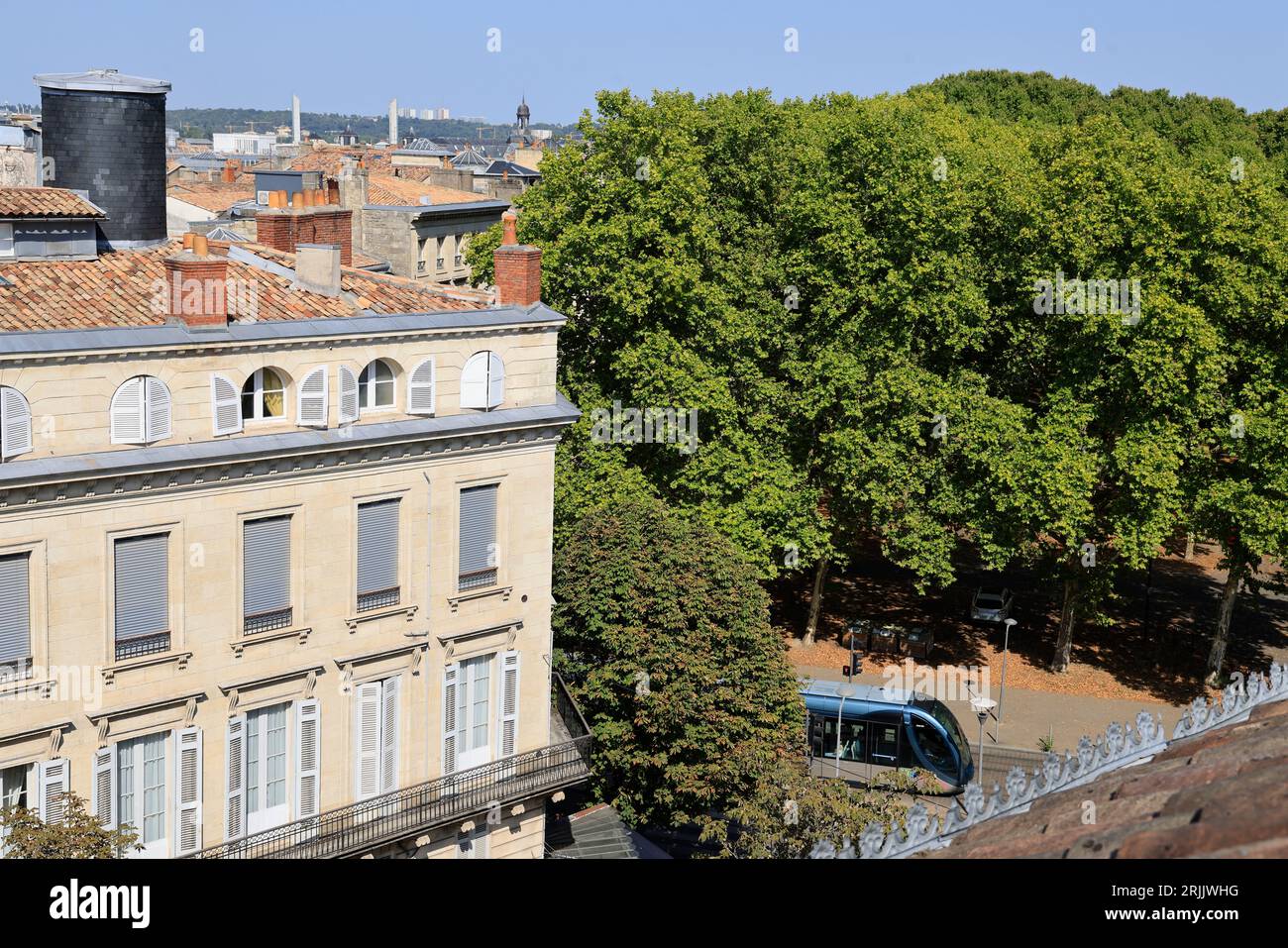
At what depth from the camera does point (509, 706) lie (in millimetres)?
36000

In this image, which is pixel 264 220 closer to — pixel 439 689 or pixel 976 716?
pixel 439 689

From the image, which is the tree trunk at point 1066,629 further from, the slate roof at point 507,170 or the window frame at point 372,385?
the slate roof at point 507,170

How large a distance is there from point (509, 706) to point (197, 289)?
1172cm

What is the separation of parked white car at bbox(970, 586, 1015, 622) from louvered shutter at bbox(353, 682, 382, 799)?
32975 mm

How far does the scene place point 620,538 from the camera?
4159 cm

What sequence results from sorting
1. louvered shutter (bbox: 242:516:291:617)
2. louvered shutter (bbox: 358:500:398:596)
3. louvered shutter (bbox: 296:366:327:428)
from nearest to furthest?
1. louvered shutter (bbox: 242:516:291:617)
2. louvered shutter (bbox: 296:366:327:428)
3. louvered shutter (bbox: 358:500:398:596)

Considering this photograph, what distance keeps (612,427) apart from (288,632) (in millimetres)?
20330

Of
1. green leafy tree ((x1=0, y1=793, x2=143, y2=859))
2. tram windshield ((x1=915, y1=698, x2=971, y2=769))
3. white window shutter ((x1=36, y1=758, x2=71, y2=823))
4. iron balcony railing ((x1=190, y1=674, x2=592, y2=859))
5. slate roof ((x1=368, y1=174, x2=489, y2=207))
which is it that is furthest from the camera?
slate roof ((x1=368, y1=174, x2=489, y2=207))

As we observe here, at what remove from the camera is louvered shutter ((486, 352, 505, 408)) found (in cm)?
3409

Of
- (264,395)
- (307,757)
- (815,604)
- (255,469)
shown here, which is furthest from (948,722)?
(264,395)

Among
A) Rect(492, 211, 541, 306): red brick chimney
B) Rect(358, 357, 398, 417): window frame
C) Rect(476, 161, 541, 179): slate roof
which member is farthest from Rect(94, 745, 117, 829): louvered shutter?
Rect(476, 161, 541, 179): slate roof

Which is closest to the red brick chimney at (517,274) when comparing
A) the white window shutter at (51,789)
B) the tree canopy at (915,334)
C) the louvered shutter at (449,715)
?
the louvered shutter at (449,715)

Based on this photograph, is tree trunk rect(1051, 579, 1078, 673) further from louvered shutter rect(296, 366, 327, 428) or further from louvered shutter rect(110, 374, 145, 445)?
louvered shutter rect(110, 374, 145, 445)
